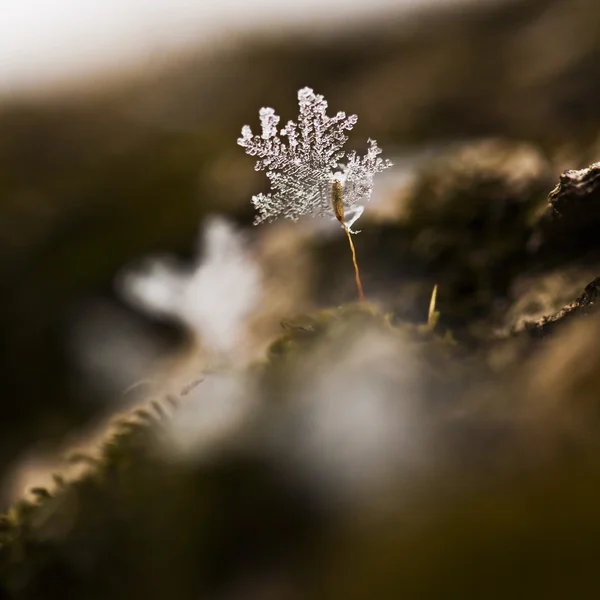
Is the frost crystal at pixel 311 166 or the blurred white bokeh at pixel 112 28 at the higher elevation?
the blurred white bokeh at pixel 112 28

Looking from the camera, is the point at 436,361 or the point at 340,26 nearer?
the point at 436,361

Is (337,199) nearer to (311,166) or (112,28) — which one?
(311,166)

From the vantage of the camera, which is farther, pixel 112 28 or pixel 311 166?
pixel 112 28

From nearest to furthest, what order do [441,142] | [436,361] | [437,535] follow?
[437,535]
[436,361]
[441,142]

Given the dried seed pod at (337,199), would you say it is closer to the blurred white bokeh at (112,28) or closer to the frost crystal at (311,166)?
the frost crystal at (311,166)

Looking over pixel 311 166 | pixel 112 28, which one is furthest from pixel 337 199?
pixel 112 28

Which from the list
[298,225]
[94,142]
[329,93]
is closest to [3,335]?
[94,142]

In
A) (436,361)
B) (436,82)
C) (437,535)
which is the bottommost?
(437,535)

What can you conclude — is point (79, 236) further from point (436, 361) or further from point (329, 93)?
point (436, 361)

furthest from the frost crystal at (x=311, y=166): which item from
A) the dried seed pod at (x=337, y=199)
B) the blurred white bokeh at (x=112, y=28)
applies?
the blurred white bokeh at (x=112, y=28)
